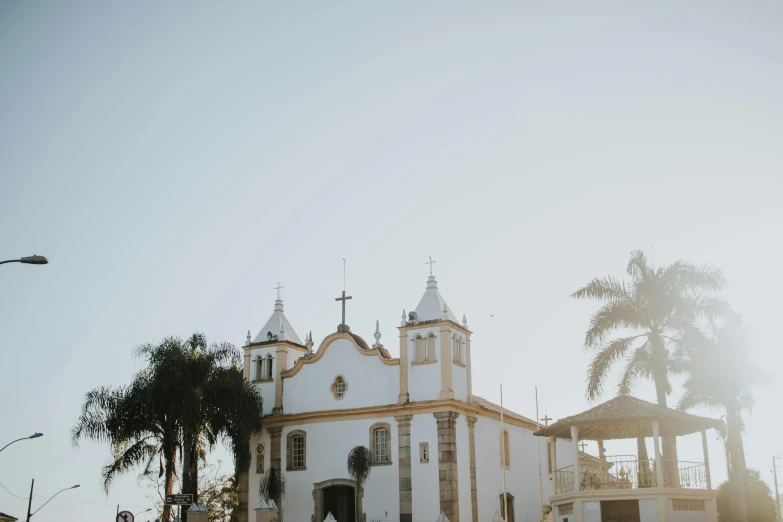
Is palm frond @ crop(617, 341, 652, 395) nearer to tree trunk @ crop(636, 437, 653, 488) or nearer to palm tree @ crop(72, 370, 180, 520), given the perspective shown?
tree trunk @ crop(636, 437, 653, 488)

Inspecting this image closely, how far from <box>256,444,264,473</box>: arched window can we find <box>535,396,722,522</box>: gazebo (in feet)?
48.9

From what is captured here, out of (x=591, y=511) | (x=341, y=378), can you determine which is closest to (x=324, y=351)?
(x=341, y=378)

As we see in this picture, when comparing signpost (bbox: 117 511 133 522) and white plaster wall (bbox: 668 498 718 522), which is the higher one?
signpost (bbox: 117 511 133 522)

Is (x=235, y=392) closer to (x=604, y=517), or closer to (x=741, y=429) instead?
(x=604, y=517)

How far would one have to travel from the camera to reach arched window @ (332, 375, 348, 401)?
3812cm

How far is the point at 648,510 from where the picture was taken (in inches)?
1032

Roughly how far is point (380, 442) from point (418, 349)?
13.8 feet

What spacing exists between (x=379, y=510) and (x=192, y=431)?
26.8ft

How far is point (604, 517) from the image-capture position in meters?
26.8

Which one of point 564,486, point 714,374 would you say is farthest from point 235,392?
point 714,374

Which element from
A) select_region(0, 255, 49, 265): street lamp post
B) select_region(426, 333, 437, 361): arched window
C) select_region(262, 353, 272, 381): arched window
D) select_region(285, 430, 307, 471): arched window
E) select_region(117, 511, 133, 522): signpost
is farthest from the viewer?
select_region(262, 353, 272, 381): arched window

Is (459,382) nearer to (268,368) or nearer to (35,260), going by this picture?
(268,368)

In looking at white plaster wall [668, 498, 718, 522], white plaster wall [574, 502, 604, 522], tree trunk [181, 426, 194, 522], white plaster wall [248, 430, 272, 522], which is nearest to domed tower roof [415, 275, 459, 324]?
white plaster wall [248, 430, 272, 522]

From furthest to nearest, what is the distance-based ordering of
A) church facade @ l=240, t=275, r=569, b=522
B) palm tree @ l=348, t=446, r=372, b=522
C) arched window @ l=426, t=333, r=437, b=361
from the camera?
1. arched window @ l=426, t=333, r=437, b=361
2. palm tree @ l=348, t=446, r=372, b=522
3. church facade @ l=240, t=275, r=569, b=522
